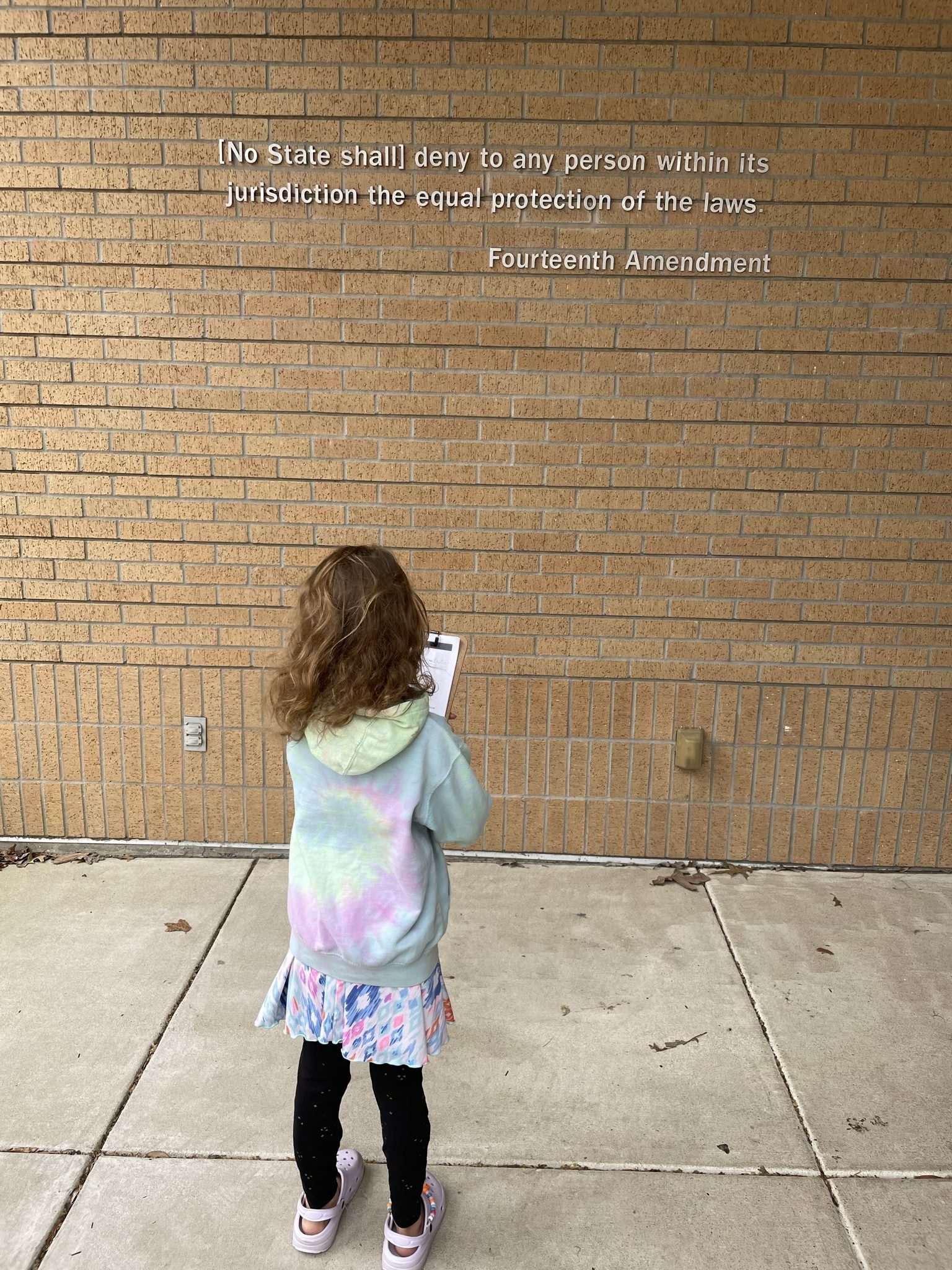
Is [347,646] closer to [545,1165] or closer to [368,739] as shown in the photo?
[368,739]

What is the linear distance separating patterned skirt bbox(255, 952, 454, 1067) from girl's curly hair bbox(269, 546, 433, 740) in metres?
0.60

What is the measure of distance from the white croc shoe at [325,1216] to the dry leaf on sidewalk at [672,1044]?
103 cm

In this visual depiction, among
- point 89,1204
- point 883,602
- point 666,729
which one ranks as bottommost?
point 89,1204

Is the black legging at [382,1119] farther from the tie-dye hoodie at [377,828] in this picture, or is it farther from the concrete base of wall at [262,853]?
the concrete base of wall at [262,853]

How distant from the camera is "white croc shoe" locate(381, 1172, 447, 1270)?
2.34 meters

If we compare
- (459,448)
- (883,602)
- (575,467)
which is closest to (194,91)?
(459,448)

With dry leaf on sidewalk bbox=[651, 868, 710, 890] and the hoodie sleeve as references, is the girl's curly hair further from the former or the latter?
dry leaf on sidewalk bbox=[651, 868, 710, 890]

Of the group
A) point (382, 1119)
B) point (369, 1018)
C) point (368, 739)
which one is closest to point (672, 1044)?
point (382, 1119)

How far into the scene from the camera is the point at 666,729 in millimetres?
4332

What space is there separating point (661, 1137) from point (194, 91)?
155 inches

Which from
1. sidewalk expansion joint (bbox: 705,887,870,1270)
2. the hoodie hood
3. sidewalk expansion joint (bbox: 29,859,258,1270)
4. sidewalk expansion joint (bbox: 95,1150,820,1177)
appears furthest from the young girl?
sidewalk expansion joint (bbox: 705,887,870,1270)

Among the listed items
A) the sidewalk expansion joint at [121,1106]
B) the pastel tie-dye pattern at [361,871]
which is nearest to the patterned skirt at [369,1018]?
the pastel tie-dye pattern at [361,871]

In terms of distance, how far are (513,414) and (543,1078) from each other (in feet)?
7.99

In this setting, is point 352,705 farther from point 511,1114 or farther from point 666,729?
point 666,729
